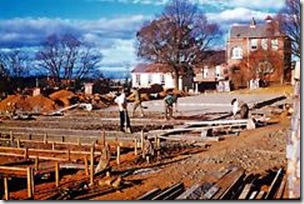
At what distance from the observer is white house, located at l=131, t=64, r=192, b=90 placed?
434 cm

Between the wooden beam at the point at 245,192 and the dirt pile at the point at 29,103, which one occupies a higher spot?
the dirt pile at the point at 29,103

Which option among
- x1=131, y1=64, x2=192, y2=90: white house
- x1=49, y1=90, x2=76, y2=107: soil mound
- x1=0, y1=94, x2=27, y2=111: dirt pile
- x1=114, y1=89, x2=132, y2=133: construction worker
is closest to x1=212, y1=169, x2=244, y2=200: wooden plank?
x1=131, y1=64, x2=192, y2=90: white house

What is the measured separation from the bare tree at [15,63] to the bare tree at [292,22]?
1712 millimetres

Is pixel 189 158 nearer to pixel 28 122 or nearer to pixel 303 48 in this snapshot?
pixel 303 48

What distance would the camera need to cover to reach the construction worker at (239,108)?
4823mm

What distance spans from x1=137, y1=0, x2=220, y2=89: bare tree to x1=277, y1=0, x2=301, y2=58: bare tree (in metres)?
0.44

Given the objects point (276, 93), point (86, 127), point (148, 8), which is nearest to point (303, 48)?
point (276, 93)

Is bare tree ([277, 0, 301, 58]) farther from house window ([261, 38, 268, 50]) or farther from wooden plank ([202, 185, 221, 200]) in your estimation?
wooden plank ([202, 185, 221, 200])

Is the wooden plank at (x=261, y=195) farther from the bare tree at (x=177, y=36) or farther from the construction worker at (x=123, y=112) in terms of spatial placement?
the construction worker at (x=123, y=112)

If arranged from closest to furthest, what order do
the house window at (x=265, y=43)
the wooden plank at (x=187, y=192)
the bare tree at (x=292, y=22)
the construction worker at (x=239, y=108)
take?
the wooden plank at (x=187, y=192) → the bare tree at (x=292, y=22) → the house window at (x=265, y=43) → the construction worker at (x=239, y=108)

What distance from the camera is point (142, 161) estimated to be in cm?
501

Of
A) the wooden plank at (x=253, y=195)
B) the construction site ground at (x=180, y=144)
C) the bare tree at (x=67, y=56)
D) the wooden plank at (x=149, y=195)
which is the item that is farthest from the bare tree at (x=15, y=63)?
the wooden plank at (x=253, y=195)

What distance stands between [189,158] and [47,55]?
4.31 ft

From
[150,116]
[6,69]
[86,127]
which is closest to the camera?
[6,69]
